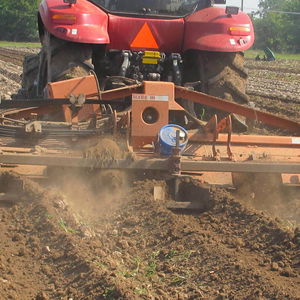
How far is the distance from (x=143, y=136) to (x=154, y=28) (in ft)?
5.51

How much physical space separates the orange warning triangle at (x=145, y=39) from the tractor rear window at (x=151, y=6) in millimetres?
218

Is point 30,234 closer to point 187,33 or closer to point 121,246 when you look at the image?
point 121,246

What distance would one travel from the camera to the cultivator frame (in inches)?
182

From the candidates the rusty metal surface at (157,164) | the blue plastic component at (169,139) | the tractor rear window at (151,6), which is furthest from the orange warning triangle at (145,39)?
the rusty metal surface at (157,164)

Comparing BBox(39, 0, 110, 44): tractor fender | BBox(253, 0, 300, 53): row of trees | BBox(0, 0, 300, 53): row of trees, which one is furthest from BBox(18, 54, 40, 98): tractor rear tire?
BBox(253, 0, 300, 53): row of trees

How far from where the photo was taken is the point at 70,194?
4656mm

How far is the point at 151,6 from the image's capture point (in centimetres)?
648

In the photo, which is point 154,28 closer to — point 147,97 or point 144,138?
point 147,97

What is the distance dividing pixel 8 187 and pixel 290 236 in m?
2.02

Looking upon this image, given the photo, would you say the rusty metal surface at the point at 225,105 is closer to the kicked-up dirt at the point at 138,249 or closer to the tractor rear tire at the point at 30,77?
the kicked-up dirt at the point at 138,249

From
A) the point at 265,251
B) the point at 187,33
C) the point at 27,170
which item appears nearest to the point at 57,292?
the point at 265,251

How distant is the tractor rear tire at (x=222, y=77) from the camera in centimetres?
604

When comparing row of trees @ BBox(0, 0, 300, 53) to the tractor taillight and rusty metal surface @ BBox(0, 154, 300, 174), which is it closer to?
the tractor taillight

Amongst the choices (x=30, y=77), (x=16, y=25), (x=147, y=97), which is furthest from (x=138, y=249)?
(x=16, y=25)
